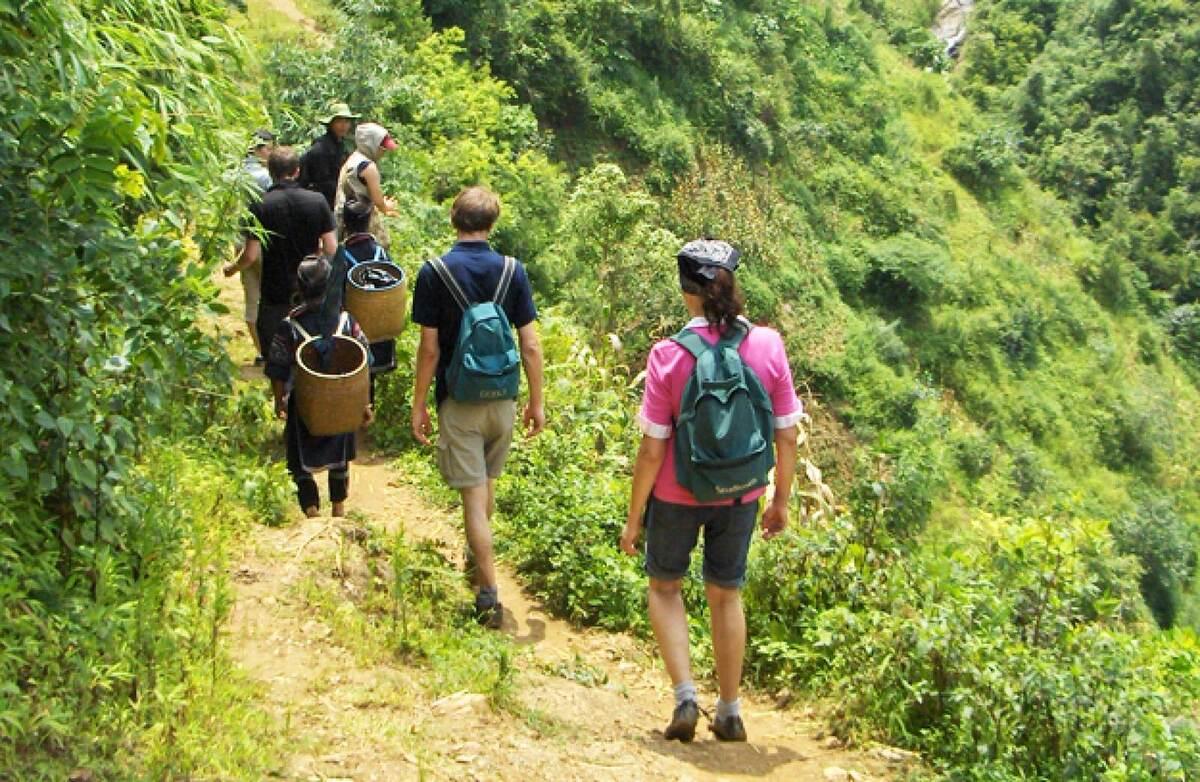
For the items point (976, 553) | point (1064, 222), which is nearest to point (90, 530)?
point (976, 553)

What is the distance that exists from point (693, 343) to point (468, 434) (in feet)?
4.21

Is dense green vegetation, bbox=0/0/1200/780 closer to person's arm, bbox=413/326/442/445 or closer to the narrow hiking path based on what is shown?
the narrow hiking path

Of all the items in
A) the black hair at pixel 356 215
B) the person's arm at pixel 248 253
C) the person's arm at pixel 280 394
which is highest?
the black hair at pixel 356 215

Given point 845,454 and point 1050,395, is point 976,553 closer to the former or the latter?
point 845,454

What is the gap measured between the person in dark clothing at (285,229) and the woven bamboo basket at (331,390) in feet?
2.45

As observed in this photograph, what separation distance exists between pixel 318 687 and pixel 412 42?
36.2ft

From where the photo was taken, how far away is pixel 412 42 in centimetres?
1395

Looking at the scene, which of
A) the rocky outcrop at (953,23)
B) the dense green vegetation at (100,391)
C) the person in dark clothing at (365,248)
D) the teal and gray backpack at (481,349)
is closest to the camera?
the dense green vegetation at (100,391)

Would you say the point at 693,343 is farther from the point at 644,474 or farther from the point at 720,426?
the point at 644,474

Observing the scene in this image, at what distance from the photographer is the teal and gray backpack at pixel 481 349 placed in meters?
4.84

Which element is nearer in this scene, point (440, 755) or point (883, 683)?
point (440, 755)

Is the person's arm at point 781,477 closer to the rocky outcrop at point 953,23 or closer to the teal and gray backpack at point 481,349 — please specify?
the teal and gray backpack at point 481,349

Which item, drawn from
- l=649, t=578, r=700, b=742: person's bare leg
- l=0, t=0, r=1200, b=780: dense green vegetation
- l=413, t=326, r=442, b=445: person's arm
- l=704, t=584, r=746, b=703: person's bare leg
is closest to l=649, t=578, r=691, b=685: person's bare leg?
l=649, t=578, r=700, b=742: person's bare leg

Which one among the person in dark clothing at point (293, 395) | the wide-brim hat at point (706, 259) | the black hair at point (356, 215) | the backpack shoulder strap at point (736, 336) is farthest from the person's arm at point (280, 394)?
the backpack shoulder strap at point (736, 336)
